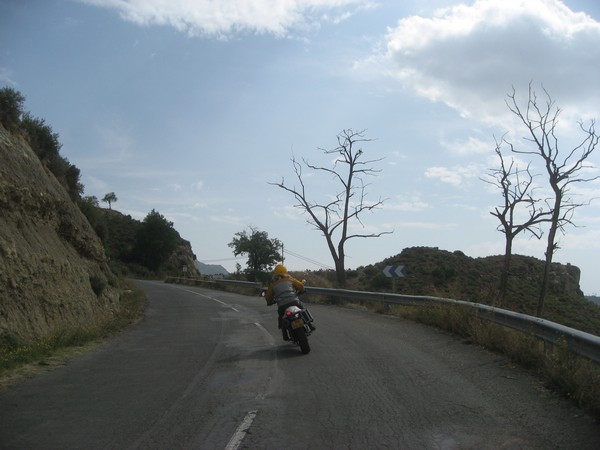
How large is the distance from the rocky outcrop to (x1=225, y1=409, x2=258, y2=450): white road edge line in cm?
735

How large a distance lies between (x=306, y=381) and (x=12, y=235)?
32.5ft

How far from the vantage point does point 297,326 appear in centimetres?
1087

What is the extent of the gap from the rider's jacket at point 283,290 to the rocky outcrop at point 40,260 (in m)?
5.40

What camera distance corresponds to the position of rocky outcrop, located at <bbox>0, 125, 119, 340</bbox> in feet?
42.3

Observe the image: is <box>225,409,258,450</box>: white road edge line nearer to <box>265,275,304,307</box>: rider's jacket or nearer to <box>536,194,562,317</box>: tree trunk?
<box>265,275,304,307</box>: rider's jacket

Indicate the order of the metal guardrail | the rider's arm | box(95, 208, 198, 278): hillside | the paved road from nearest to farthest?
the paved road < the metal guardrail < the rider's arm < box(95, 208, 198, 278): hillside

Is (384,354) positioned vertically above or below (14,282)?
below

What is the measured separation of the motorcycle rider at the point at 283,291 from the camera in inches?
465

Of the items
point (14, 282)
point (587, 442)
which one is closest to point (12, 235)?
point (14, 282)

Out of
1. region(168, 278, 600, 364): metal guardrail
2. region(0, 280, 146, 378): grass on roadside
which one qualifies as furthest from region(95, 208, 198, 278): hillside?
region(168, 278, 600, 364): metal guardrail

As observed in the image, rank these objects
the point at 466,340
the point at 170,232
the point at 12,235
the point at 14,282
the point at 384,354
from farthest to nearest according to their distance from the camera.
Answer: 1. the point at 170,232
2. the point at 12,235
3. the point at 14,282
4. the point at 466,340
5. the point at 384,354

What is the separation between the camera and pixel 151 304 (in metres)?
25.8

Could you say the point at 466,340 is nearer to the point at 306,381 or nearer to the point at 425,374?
the point at 425,374

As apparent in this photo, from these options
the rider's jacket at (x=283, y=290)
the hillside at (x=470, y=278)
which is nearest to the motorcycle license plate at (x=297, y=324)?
the rider's jacket at (x=283, y=290)
